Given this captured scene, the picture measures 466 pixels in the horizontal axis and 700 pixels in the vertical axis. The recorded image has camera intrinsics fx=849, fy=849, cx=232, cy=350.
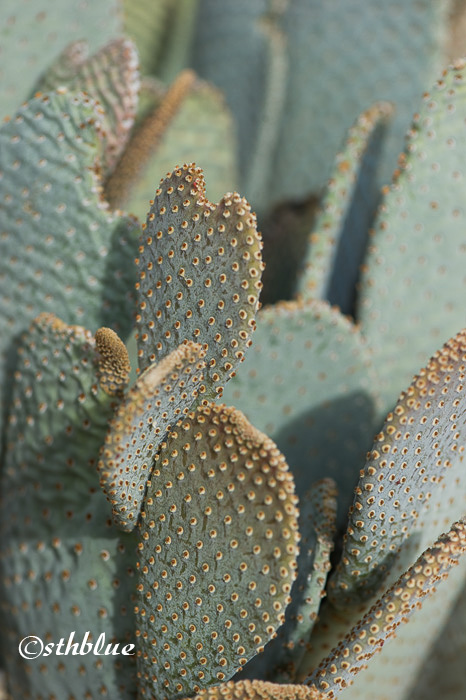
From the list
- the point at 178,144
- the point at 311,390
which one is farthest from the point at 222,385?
the point at 178,144

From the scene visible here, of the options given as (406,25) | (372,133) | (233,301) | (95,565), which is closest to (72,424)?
(95,565)

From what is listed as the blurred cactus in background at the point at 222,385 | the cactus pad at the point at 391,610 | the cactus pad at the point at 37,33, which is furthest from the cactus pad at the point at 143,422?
the cactus pad at the point at 37,33

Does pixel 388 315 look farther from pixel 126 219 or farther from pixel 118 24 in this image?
pixel 118 24

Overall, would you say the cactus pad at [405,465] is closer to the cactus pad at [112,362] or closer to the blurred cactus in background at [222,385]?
the blurred cactus in background at [222,385]

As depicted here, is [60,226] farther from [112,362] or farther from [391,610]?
[391,610]

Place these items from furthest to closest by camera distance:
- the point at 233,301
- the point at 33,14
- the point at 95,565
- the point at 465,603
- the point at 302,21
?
the point at 302,21 < the point at 33,14 < the point at 465,603 < the point at 95,565 < the point at 233,301

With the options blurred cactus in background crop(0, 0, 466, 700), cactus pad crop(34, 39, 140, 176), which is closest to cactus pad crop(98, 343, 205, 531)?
blurred cactus in background crop(0, 0, 466, 700)

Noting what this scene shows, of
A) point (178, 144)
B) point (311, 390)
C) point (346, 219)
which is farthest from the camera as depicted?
point (178, 144)
